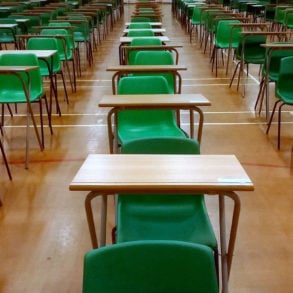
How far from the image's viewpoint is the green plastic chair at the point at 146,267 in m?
1.21

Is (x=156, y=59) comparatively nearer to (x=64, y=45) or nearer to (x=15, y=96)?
(x=15, y=96)

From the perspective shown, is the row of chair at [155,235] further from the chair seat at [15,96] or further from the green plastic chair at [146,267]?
the chair seat at [15,96]

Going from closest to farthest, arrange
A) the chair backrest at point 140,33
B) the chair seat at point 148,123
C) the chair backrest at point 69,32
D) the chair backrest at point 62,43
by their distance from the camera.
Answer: the chair seat at point 148,123 < the chair backrest at point 62,43 < the chair backrest at point 140,33 < the chair backrest at point 69,32

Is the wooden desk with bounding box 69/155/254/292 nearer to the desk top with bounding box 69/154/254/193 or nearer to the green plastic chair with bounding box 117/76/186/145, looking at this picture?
the desk top with bounding box 69/154/254/193

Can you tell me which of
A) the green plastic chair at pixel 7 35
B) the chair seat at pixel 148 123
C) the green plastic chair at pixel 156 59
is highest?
the green plastic chair at pixel 156 59

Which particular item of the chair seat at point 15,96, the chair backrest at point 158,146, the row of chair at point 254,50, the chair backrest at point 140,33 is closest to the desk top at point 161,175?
the chair backrest at point 158,146

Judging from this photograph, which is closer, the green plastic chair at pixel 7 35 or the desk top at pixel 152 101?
the desk top at pixel 152 101

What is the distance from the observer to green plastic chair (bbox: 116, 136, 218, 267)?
193 centimetres

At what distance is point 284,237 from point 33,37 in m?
3.83

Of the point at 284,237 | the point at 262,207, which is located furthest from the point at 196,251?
the point at 262,207

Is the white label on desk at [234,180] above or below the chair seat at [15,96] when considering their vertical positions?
above

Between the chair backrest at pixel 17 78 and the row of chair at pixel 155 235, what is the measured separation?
119 cm

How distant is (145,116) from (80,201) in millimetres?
776

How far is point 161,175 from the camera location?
1.72m
